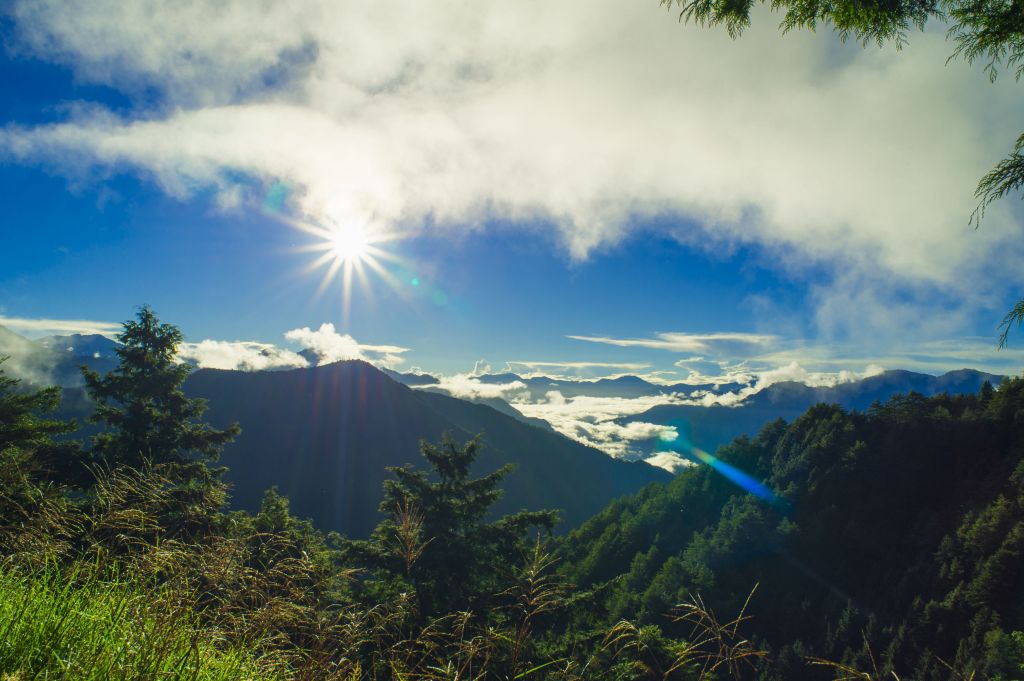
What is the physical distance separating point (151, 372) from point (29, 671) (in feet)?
55.4

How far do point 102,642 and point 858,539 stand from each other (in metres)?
104

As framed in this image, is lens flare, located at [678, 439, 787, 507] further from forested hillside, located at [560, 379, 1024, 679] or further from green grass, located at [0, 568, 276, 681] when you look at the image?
green grass, located at [0, 568, 276, 681]

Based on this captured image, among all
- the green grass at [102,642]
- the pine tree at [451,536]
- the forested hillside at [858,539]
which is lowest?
the forested hillside at [858,539]

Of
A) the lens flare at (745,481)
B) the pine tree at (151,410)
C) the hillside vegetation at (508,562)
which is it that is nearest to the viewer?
the hillside vegetation at (508,562)

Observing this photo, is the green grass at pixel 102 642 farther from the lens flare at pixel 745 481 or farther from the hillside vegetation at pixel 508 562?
the lens flare at pixel 745 481

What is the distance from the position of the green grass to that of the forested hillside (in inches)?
2762

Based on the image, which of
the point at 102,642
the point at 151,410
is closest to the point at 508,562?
the point at 102,642

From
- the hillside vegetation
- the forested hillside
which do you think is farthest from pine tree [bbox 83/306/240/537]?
the forested hillside

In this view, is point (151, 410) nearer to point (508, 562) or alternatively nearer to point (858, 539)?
point (508, 562)

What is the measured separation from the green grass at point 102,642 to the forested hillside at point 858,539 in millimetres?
70145

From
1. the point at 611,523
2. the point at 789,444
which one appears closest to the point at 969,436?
the point at 789,444

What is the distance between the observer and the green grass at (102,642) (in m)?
2.56

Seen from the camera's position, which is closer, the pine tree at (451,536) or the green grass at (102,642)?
the green grass at (102,642)

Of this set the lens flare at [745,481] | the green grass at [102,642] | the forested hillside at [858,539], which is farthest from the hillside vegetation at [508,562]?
the lens flare at [745,481]
